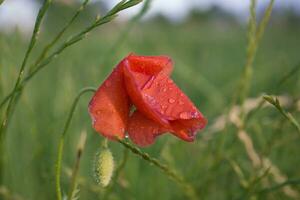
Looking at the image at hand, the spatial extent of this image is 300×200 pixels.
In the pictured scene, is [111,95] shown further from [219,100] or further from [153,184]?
[219,100]

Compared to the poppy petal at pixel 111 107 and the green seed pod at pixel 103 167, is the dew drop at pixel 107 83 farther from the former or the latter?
the green seed pod at pixel 103 167

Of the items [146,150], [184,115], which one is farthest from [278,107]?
[146,150]

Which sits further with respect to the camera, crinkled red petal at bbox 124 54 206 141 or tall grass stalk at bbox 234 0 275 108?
tall grass stalk at bbox 234 0 275 108

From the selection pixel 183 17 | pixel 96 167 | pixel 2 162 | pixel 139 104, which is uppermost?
pixel 139 104

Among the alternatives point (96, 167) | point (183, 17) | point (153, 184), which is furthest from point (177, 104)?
point (183, 17)

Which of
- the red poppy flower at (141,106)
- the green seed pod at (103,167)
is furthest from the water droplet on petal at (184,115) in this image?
the green seed pod at (103,167)

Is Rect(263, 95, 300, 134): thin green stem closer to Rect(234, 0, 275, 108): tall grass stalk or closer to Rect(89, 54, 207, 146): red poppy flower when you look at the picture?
Rect(89, 54, 207, 146): red poppy flower

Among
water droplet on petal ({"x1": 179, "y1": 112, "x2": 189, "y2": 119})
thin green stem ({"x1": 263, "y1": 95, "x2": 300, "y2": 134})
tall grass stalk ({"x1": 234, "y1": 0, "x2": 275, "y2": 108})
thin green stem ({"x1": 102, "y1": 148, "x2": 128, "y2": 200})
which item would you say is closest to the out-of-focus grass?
tall grass stalk ({"x1": 234, "y1": 0, "x2": 275, "y2": 108})
